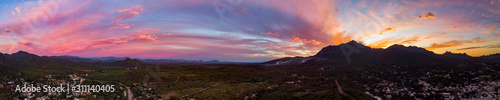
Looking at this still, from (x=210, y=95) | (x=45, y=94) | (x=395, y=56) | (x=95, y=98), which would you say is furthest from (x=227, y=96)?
(x=395, y=56)

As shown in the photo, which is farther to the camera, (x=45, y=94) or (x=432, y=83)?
(x=432, y=83)

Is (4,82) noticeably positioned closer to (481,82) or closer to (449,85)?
(449,85)

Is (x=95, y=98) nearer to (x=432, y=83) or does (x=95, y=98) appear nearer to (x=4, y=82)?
(x=4, y=82)

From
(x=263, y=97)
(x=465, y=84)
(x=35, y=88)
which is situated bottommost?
(x=263, y=97)

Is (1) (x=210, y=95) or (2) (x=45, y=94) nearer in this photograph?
(2) (x=45, y=94)

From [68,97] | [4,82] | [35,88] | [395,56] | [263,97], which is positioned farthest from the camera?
[395,56]

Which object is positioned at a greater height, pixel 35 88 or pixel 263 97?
pixel 35 88

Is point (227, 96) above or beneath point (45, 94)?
beneath

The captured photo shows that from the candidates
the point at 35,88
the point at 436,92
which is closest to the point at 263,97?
the point at 436,92

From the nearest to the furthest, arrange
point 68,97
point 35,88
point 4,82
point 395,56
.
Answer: point 68,97
point 35,88
point 4,82
point 395,56
